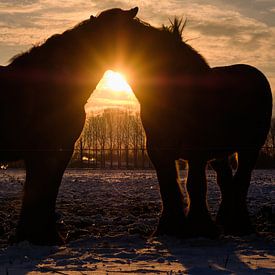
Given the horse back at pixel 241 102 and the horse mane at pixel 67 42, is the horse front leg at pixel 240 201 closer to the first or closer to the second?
the horse back at pixel 241 102

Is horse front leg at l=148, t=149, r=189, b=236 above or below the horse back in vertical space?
below

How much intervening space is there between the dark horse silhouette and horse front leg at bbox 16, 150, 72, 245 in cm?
1

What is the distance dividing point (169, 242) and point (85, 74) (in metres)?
2.35

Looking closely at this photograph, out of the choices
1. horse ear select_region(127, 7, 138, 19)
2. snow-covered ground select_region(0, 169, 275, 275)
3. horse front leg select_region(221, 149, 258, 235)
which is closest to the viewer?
snow-covered ground select_region(0, 169, 275, 275)

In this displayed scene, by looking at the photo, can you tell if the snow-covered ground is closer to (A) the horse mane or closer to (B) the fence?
(A) the horse mane

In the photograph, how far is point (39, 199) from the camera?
6.18 metres

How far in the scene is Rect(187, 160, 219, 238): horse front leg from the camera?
638 cm

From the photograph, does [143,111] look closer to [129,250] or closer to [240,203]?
[240,203]

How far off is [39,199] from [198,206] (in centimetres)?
200

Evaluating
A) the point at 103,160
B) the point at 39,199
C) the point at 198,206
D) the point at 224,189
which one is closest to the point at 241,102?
the point at 224,189

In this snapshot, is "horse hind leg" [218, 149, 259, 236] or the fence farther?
the fence

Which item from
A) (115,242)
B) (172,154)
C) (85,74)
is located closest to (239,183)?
(172,154)

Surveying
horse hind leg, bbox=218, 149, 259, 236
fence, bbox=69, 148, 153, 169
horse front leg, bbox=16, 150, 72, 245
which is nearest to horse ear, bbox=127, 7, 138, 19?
horse front leg, bbox=16, 150, 72, 245

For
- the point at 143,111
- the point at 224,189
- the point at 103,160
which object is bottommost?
the point at 103,160
